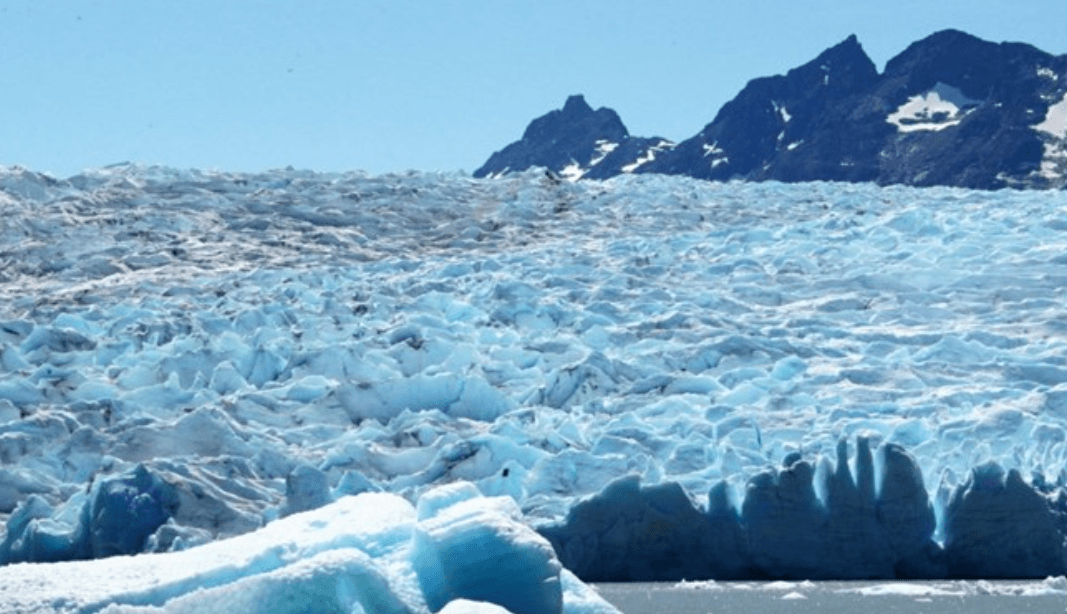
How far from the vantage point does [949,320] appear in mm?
14516

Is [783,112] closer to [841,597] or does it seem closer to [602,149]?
[602,149]

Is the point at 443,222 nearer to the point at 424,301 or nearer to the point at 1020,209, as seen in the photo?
the point at 424,301

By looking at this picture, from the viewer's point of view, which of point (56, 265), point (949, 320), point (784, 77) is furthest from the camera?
point (784, 77)

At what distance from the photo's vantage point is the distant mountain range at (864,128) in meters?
72.2

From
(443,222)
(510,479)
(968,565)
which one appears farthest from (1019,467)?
(443,222)

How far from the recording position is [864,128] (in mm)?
79000

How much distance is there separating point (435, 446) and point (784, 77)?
76617mm

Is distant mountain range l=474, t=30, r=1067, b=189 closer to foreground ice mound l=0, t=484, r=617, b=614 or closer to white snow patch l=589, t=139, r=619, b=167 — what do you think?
white snow patch l=589, t=139, r=619, b=167

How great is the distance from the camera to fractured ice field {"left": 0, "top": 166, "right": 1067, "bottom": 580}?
33.8 feet

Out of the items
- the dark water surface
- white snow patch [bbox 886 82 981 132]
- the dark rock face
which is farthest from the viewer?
white snow patch [bbox 886 82 981 132]

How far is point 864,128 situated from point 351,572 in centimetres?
7589

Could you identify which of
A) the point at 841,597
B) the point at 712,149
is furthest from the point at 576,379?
the point at 712,149

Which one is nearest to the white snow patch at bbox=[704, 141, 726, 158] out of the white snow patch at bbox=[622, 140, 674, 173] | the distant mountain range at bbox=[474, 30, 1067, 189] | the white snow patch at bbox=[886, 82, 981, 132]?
the distant mountain range at bbox=[474, 30, 1067, 189]

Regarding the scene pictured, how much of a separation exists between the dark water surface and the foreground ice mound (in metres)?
2.74
